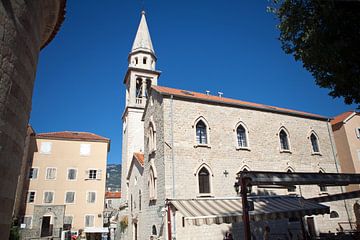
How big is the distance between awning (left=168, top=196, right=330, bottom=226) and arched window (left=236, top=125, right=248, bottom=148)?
3.83m

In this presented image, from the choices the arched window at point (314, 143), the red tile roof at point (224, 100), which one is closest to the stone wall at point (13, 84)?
the red tile roof at point (224, 100)

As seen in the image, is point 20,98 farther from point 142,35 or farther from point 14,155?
point 142,35

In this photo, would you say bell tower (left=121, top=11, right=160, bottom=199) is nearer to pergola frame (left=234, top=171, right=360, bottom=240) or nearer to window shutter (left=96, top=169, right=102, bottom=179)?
window shutter (left=96, top=169, right=102, bottom=179)

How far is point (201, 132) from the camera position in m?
17.1

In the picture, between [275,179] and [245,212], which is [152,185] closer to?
[275,179]

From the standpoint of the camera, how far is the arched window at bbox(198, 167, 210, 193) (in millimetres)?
15562

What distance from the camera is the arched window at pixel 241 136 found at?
17922mm

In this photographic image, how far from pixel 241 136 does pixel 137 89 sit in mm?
18927

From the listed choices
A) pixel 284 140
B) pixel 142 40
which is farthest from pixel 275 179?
pixel 142 40

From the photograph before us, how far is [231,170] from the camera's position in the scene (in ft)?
54.3

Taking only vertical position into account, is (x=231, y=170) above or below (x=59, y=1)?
below

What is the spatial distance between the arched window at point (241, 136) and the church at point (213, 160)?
7 cm

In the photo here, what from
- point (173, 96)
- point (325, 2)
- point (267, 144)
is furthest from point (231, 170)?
point (325, 2)

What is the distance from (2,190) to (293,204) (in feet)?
47.9
